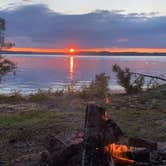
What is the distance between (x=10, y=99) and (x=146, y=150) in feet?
37.8

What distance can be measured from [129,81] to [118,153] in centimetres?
1330

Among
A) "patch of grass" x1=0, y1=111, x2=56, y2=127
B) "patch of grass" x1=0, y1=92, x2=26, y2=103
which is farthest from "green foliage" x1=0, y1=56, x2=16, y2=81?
"patch of grass" x1=0, y1=111, x2=56, y2=127

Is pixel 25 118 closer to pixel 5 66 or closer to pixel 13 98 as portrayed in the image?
pixel 13 98

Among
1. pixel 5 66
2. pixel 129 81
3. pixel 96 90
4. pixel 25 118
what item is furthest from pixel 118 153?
pixel 5 66

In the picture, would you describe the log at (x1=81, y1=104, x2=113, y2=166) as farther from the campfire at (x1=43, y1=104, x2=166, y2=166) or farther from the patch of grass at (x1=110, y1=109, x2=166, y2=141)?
the patch of grass at (x1=110, y1=109, x2=166, y2=141)

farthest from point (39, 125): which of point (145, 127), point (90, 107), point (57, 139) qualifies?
point (90, 107)

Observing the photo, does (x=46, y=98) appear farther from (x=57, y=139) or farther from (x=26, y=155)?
(x=57, y=139)

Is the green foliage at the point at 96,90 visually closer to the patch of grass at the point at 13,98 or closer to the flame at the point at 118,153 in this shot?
the patch of grass at the point at 13,98

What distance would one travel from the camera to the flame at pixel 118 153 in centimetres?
735

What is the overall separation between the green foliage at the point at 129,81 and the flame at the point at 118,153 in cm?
1244

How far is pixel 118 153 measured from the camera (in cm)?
760

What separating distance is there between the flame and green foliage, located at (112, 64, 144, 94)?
12439 mm

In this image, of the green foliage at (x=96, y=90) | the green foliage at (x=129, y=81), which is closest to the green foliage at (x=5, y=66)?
the green foliage at (x=96, y=90)

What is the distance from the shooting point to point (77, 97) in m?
17.8
